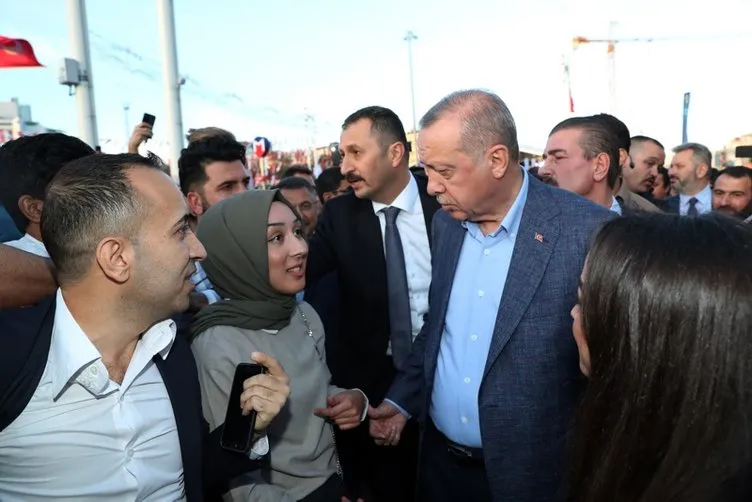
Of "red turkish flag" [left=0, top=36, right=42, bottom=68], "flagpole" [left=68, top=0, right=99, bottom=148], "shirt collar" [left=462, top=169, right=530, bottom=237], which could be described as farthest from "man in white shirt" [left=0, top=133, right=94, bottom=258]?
"flagpole" [left=68, top=0, right=99, bottom=148]

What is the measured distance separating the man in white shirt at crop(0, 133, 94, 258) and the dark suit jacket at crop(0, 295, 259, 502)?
3.31 ft

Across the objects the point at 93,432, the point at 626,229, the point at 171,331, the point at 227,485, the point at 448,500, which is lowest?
the point at 448,500

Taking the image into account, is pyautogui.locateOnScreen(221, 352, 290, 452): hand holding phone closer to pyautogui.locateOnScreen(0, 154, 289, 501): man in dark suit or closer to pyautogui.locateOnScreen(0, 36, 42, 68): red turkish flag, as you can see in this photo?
pyautogui.locateOnScreen(0, 154, 289, 501): man in dark suit

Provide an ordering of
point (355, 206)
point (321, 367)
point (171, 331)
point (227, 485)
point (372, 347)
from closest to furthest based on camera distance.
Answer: point (171, 331), point (227, 485), point (321, 367), point (372, 347), point (355, 206)

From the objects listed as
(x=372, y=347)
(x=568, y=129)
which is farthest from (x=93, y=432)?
(x=568, y=129)

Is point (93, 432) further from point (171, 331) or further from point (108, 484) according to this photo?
point (171, 331)

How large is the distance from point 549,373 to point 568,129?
79.9 inches

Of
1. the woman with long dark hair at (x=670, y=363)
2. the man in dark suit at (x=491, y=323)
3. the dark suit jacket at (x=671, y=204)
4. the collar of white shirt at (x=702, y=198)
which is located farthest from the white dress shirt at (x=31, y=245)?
the collar of white shirt at (x=702, y=198)

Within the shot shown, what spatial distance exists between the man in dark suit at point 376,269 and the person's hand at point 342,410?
3.53 feet

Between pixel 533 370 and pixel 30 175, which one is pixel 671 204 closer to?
pixel 533 370

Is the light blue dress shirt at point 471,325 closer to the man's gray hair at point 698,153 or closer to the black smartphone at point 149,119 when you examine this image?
the black smartphone at point 149,119

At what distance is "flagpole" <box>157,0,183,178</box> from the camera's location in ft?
36.1

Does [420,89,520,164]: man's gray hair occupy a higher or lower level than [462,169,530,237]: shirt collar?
higher

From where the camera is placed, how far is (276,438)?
226 cm
